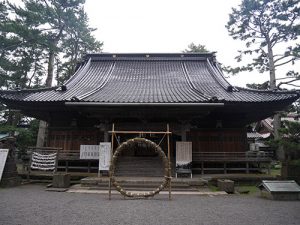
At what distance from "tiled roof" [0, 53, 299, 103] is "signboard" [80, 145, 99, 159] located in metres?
2.72

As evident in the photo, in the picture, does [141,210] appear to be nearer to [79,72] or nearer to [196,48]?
[79,72]

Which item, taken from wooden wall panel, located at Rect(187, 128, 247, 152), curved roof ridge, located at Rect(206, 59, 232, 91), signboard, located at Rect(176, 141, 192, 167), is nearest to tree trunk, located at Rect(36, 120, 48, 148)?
signboard, located at Rect(176, 141, 192, 167)

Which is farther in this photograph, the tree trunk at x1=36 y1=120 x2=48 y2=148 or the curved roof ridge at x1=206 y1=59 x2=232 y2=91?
the tree trunk at x1=36 y1=120 x2=48 y2=148

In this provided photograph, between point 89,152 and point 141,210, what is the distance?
20.5 feet

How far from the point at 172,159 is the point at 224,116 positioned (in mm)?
3984

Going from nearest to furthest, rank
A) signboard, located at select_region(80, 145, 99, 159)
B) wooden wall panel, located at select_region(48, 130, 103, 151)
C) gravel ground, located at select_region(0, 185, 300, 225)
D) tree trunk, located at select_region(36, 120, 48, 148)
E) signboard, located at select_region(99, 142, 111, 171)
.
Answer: gravel ground, located at select_region(0, 185, 300, 225), signboard, located at select_region(99, 142, 111, 171), signboard, located at select_region(80, 145, 99, 159), wooden wall panel, located at select_region(48, 130, 103, 151), tree trunk, located at select_region(36, 120, 48, 148)

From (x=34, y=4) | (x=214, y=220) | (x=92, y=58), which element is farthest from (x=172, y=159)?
(x=34, y=4)

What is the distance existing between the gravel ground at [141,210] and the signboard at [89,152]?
330cm

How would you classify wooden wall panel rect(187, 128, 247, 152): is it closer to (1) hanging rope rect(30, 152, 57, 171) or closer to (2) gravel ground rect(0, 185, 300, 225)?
(2) gravel ground rect(0, 185, 300, 225)

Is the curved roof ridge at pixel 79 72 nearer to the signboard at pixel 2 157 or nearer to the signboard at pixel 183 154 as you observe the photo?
the signboard at pixel 2 157

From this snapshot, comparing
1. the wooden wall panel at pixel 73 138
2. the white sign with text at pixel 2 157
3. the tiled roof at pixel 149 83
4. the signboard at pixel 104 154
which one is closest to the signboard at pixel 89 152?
the signboard at pixel 104 154

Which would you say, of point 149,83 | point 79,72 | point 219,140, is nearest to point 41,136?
point 79,72

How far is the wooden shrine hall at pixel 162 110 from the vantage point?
36.3 feet

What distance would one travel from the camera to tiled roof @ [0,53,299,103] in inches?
456
